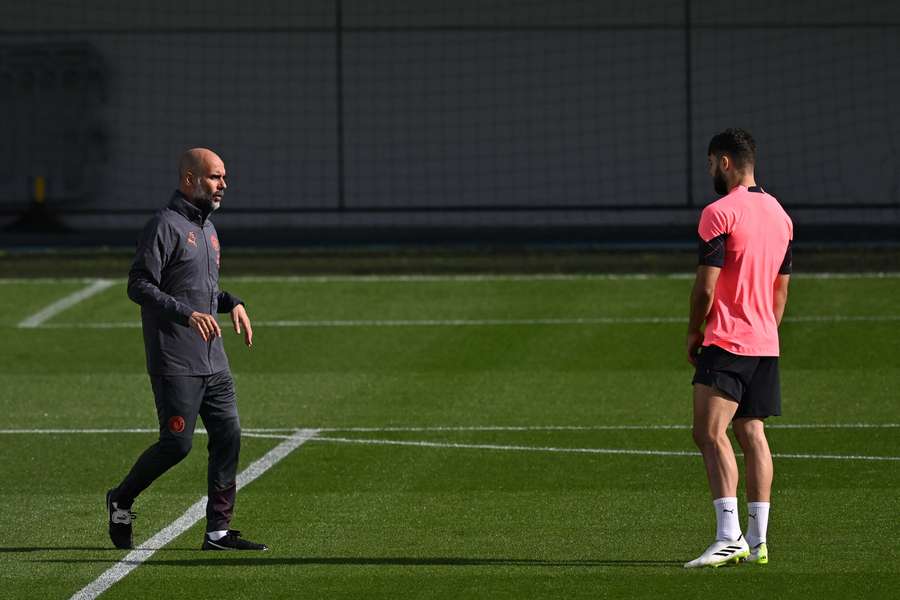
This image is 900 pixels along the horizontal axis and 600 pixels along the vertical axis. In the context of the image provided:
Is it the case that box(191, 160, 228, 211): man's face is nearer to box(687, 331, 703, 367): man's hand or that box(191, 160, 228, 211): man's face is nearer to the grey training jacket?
the grey training jacket

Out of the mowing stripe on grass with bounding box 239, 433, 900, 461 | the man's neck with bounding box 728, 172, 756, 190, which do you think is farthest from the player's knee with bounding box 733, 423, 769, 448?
the mowing stripe on grass with bounding box 239, 433, 900, 461

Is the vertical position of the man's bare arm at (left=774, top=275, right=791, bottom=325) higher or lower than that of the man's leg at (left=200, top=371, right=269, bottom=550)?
higher

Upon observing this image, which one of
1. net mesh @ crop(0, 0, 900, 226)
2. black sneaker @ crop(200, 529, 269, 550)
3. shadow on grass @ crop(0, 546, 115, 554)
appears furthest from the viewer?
net mesh @ crop(0, 0, 900, 226)

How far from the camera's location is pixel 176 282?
27.5 feet

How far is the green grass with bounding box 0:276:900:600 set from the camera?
8.05 meters

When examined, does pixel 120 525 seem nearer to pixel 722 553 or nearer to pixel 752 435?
pixel 722 553

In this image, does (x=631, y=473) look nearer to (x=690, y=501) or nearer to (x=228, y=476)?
(x=690, y=501)

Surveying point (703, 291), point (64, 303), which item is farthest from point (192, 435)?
point (64, 303)

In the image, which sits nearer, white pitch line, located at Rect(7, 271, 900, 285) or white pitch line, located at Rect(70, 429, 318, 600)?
white pitch line, located at Rect(70, 429, 318, 600)

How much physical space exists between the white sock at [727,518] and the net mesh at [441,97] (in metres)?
20.3

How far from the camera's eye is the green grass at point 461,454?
8047mm

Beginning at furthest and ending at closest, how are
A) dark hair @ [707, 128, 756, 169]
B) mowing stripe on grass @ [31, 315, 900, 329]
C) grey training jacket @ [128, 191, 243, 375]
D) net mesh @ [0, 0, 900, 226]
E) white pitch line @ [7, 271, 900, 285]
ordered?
net mesh @ [0, 0, 900, 226]
white pitch line @ [7, 271, 900, 285]
mowing stripe on grass @ [31, 315, 900, 329]
grey training jacket @ [128, 191, 243, 375]
dark hair @ [707, 128, 756, 169]

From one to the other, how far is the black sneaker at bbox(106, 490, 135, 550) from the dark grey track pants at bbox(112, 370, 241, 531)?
0.03m

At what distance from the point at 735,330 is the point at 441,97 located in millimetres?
21418
